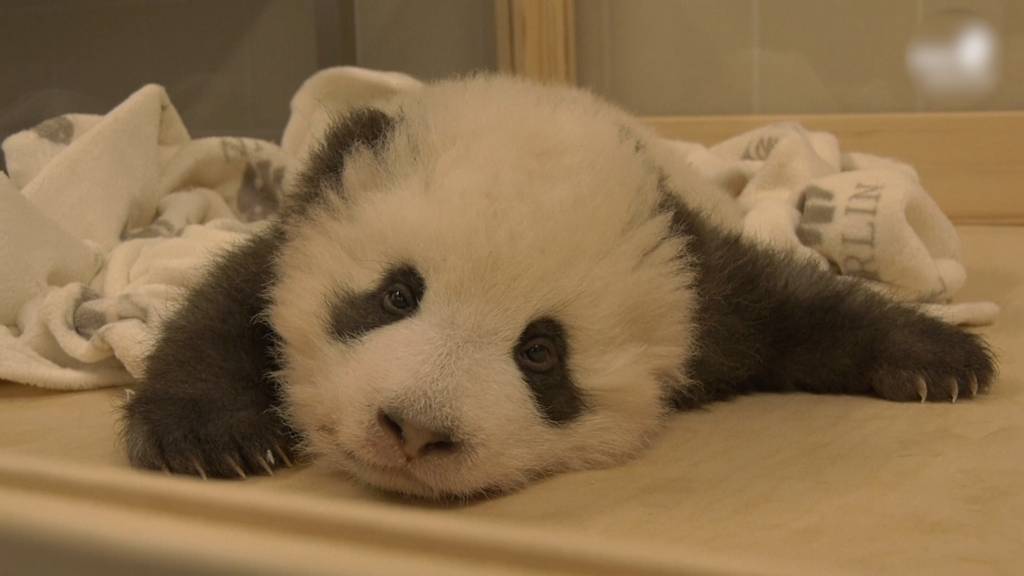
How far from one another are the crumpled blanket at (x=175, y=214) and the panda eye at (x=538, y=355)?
65 cm

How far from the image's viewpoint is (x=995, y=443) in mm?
1390

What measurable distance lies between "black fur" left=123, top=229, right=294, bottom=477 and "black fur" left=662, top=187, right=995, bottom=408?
22.3 inches

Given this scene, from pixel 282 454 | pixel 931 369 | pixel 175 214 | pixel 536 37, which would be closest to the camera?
pixel 282 454

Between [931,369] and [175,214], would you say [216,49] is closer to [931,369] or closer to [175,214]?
[175,214]

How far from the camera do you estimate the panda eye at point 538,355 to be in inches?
50.4

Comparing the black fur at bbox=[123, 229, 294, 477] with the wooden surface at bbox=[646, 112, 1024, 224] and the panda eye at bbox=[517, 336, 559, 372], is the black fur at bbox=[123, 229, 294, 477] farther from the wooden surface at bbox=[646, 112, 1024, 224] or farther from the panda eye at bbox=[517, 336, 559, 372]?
the wooden surface at bbox=[646, 112, 1024, 224]

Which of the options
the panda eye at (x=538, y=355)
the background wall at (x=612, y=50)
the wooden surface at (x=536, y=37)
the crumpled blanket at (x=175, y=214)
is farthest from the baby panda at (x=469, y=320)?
the wooden surface at (x=536, y=37)

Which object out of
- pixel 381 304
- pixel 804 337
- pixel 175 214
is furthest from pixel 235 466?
pixel 175 214

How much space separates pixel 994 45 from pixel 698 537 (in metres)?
2.56

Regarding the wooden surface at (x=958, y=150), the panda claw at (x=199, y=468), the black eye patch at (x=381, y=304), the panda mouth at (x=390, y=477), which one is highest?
the black eye patch at (x=381, y=304)

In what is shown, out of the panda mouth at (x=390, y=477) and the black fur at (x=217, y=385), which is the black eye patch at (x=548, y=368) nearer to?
the panda mouth at (x=390, y=477)

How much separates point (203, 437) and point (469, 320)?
35cm

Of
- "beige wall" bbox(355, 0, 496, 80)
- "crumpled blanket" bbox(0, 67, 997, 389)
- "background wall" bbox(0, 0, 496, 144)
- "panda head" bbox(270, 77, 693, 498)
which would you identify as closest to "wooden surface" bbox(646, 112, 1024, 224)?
"crumpled blanket" bbox(0, 67, 997, 389)

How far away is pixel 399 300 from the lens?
1.29m
